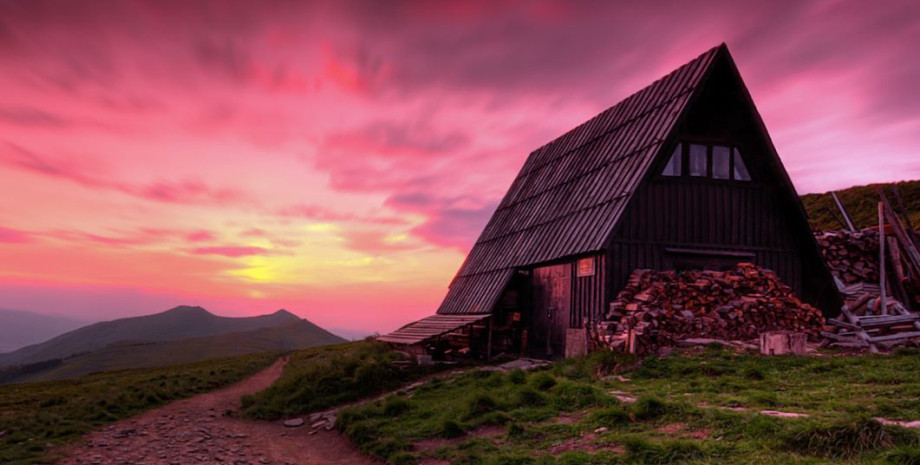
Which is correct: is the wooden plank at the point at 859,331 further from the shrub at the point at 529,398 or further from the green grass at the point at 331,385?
the green grass at the point at 331,385

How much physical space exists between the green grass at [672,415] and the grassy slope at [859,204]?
2298 centimetres

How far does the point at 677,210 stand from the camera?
64.4 feet

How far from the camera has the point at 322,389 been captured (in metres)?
19.4

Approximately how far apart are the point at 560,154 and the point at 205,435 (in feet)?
62.1

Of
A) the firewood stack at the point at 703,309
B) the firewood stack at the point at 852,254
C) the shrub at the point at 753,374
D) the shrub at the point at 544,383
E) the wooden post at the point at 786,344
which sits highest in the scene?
the firewood stack at the point at 852,254

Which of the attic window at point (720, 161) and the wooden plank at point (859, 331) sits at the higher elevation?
the attic window at point (720, 161)

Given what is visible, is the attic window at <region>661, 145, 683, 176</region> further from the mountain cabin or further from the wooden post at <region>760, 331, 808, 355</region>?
the wooden post at <region>760, 331, 808, 355</region>

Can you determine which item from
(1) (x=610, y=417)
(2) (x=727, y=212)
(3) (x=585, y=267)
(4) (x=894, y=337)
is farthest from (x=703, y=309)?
(1) (x=610, y=417)

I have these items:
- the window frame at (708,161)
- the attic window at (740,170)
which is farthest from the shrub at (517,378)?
the attic window at (740,170)

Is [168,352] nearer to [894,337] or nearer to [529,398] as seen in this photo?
[529,398]

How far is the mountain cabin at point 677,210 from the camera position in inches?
756

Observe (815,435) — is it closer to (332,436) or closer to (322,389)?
(332,436)

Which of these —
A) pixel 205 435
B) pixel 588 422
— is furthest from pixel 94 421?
pixel 588 422

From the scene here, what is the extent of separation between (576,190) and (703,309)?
733 centimetres
